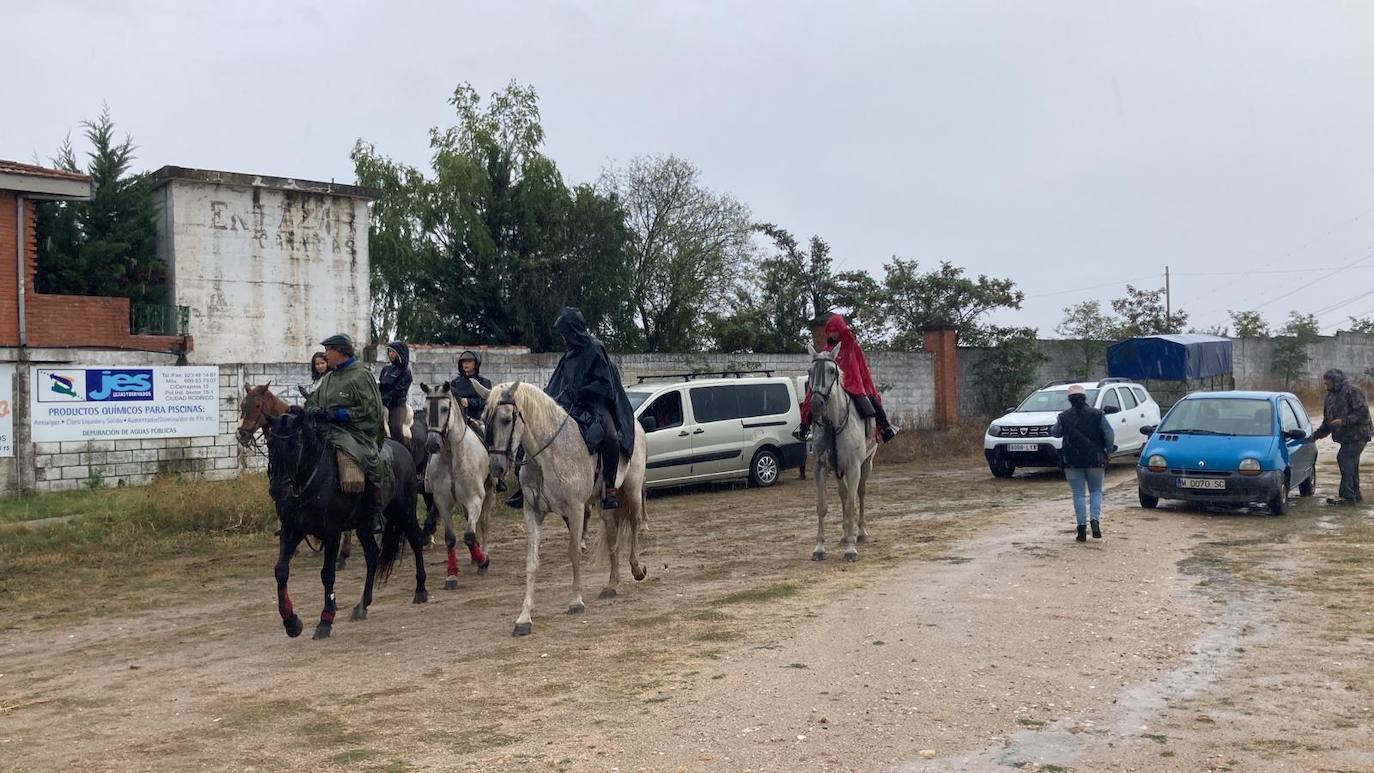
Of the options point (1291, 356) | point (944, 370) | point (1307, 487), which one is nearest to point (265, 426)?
point (1307, 487)

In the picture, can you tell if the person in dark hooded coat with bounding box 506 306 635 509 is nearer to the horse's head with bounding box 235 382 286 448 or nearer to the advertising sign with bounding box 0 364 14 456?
the horse's head with bounding box 235 382 286 448

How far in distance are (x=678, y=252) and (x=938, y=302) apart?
12.0 m

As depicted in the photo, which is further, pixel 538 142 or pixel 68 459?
pixel 538 142

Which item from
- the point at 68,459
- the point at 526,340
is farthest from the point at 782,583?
the point at 526,340

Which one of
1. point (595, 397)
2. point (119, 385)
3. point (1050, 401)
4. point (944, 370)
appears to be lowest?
point (1050, 401)

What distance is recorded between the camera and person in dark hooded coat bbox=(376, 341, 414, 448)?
10648mm

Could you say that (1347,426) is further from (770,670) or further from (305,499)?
(305,499)

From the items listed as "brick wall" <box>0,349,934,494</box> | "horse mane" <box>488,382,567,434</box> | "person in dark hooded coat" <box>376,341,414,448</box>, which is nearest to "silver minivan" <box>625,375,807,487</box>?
"brick wall" <box>0,349,934,494</box>

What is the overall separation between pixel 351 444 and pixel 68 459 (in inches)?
429

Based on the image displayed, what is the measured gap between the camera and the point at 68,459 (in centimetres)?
1680

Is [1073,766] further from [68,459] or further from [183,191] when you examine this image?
[183,191]

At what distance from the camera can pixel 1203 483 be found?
1372 cm

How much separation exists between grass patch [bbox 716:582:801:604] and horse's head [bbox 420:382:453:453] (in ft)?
9.64

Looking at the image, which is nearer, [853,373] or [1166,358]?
[853,373]
